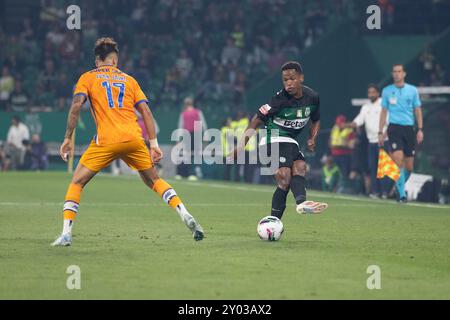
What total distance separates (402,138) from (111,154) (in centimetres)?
955

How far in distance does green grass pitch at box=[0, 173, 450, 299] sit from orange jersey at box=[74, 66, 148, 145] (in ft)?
4.10

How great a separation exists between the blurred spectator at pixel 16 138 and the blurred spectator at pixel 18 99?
62.4 inches

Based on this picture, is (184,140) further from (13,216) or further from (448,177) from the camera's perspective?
(13,216)

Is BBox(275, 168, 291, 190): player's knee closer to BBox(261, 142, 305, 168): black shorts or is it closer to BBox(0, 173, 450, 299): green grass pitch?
BBox(261, 142, 305, 168): black shorts

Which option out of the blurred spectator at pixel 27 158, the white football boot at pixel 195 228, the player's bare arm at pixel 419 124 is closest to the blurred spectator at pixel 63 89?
the blurred spectator at pixel 27 158

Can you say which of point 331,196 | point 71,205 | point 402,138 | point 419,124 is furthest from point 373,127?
point 71,205

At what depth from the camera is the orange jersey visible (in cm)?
1244

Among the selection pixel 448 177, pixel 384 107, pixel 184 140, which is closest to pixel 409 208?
pixel 384 107

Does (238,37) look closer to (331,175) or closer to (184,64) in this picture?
(184,64)

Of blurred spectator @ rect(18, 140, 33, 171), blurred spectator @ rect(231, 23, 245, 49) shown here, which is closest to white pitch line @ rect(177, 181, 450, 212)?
blurred spectator @ rect(18, 140, 33, 171)

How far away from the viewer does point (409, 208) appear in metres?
19.7

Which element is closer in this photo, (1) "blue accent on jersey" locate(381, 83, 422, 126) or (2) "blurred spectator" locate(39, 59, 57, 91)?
(1) "blue accent on jersey" locate(381, 83, 422, 126)

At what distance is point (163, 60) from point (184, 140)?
7.43 meters

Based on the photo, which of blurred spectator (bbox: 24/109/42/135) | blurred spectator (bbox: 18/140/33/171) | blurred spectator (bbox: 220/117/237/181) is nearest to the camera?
blurred spectator (bbox: 220/117/237/181)
